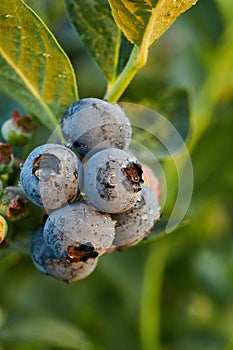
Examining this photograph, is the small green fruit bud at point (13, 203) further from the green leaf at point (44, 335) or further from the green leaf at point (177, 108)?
the green leaf at point (44, 335)

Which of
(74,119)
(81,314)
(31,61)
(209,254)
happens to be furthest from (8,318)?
(74,119)

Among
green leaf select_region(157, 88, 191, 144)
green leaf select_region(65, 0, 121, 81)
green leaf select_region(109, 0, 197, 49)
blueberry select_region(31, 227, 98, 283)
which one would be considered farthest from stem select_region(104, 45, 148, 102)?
green leaf select_region(157, 88, 191, 144)

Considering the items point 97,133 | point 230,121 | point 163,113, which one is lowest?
point 230,121

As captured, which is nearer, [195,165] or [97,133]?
[97,133]

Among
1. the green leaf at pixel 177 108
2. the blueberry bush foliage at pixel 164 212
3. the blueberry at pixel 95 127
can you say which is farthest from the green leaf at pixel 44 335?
the blueberry at pixel 95 127

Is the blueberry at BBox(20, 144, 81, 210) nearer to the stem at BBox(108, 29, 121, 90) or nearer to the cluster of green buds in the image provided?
the cluster of green buds

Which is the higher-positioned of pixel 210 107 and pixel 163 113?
pixel 163 113

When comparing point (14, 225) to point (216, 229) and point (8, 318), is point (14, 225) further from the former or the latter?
point (216, 229)
